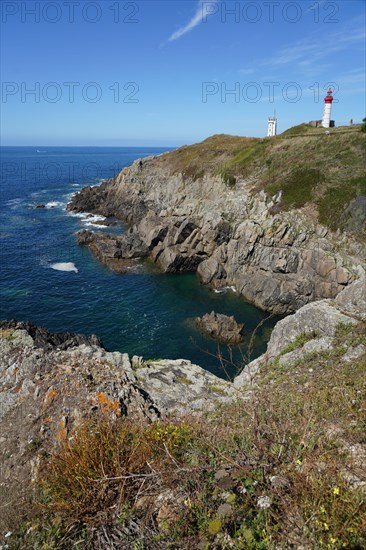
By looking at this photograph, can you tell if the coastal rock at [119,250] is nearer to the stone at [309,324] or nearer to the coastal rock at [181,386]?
the coastal rock at [181,386]

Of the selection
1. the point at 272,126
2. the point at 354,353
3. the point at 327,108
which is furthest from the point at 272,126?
the point at 354,353

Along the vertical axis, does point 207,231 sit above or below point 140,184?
below

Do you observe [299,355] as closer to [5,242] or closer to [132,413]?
[132,413]

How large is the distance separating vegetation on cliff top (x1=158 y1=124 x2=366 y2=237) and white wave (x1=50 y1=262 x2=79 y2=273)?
91.3 ft

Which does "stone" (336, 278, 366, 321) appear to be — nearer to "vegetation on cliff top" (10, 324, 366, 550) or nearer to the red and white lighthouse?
"vegetation on cliff top" (10, 324, 366, 550)

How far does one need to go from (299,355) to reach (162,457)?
33.7ft

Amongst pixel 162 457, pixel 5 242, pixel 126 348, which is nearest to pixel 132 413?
pixel 162 457

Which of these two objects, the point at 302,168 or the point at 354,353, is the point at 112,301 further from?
the point at 302,168

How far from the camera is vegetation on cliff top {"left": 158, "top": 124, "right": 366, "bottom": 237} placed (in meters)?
42.3

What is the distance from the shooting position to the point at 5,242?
55594mm

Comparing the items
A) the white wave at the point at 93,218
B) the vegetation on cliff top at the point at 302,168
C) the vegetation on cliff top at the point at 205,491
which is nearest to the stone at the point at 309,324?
the vegetation on cliff top at the point at 205,491

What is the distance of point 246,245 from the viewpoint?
1635 inches

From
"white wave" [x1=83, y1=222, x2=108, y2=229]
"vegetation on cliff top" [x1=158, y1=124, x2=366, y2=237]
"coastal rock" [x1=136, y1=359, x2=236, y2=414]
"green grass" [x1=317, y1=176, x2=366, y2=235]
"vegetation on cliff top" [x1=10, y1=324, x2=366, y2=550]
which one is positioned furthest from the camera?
"white wave" [x1=83, y1=222, x2=108, y2=229]

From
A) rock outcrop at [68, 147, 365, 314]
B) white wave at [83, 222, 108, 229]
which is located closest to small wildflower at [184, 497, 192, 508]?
rock outcrop at [68, 147, 365, 314]
